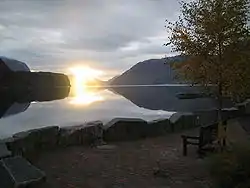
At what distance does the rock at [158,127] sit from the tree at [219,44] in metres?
3.71

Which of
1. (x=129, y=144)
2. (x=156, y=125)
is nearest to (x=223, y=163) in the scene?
(x=129, y=144)

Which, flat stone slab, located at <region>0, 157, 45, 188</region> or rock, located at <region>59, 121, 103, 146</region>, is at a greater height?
rock, located at <region>59, 121, 103, 146</region>

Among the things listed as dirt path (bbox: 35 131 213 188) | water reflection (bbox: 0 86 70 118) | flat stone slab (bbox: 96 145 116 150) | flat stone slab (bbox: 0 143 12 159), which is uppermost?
water reflection (bbox: 0 86 70 118)

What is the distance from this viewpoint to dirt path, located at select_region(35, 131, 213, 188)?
308 inches

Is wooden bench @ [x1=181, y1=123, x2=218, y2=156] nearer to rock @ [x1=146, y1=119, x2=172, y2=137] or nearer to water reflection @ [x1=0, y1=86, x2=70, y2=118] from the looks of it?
rock @ [x1=146, y1=119, x2=172, y2=137]

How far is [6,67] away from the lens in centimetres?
10981

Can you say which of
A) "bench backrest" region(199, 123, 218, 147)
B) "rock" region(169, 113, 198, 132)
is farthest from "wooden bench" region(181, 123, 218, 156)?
"rock" region(169, 113, 198, 132)

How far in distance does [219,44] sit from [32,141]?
562cm

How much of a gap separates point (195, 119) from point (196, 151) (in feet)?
15.5

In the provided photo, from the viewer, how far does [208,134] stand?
1027cm

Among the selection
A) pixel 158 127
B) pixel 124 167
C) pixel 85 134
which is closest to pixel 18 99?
pixel 158 127

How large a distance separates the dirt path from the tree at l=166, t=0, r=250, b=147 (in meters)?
2.15

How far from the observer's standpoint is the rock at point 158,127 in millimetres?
13430

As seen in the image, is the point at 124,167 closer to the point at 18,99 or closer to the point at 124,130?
the point at 124,130
